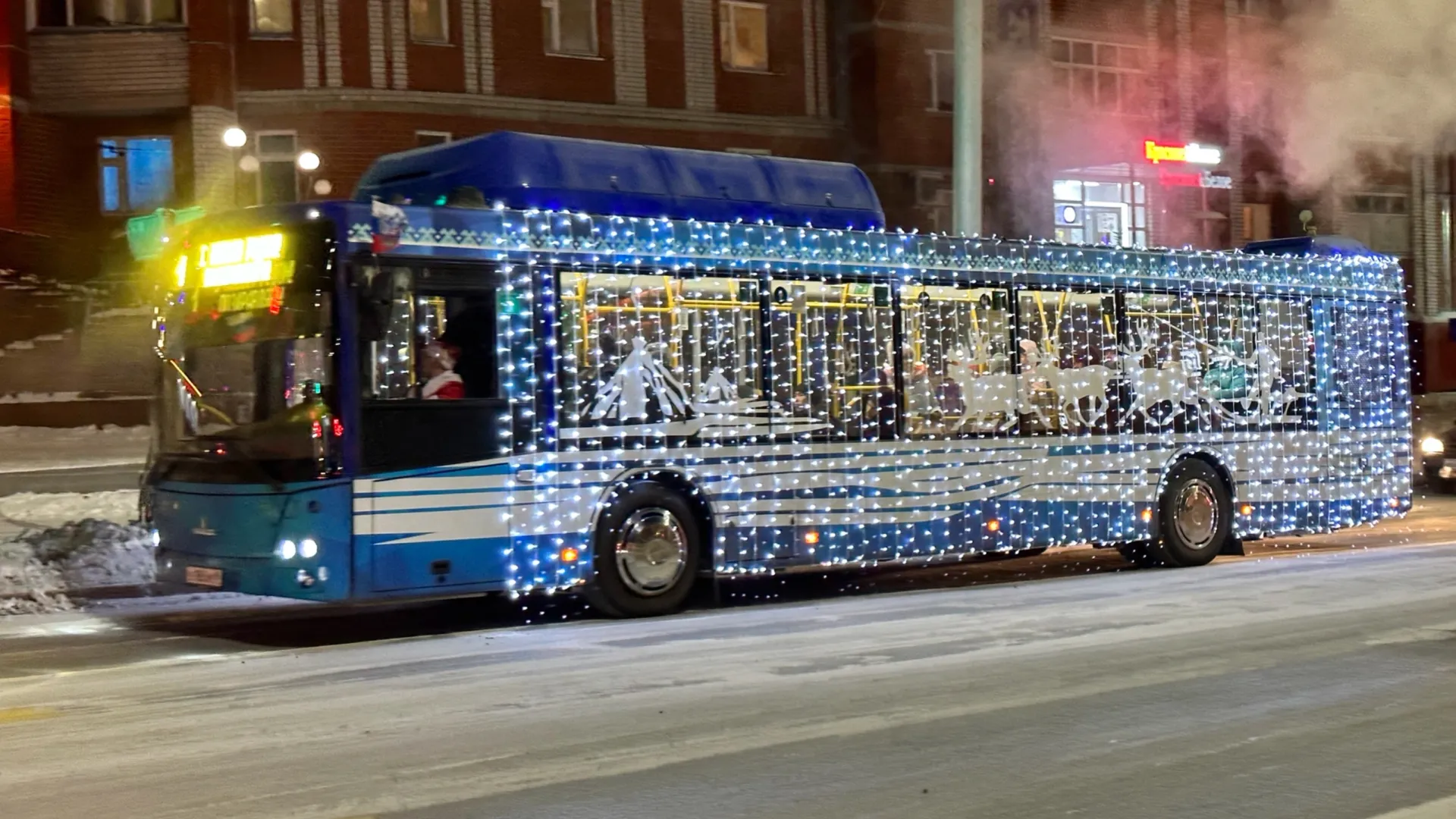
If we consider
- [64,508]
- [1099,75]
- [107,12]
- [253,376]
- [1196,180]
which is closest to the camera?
[253,376]

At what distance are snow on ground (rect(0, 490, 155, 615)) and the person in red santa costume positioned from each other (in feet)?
Answer: 14.5

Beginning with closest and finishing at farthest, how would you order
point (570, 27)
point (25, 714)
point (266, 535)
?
point (25, 714) < point (266, 535) < point (570, 27)

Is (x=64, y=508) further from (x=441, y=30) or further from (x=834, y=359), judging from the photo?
(x=441, y=30)

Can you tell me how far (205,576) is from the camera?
36.1 feet

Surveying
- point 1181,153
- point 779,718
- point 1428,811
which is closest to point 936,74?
point 1181,153

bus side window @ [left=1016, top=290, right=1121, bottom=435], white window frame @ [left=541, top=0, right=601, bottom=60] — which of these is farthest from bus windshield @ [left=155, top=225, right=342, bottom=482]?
white window frame @ [left=541, top=0, right=601, bottom=60]

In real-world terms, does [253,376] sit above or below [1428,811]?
above

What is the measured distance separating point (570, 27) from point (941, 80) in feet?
27.1

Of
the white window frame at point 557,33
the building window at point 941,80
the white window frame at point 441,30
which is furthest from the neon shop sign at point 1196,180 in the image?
the white window frame at point 441,30

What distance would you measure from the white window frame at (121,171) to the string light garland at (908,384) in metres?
16.3

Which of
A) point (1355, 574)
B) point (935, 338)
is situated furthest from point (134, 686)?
point (1355, 574)

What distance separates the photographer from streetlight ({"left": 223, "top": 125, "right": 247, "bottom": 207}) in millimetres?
24328

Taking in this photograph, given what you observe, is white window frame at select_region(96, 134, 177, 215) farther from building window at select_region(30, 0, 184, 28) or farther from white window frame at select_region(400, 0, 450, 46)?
white window frame at select_region(400, 0, 450, 46)

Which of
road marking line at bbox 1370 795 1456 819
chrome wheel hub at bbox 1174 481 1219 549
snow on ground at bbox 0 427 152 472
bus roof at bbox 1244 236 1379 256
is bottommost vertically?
road marking line at bbox 1370 795 1456 819
